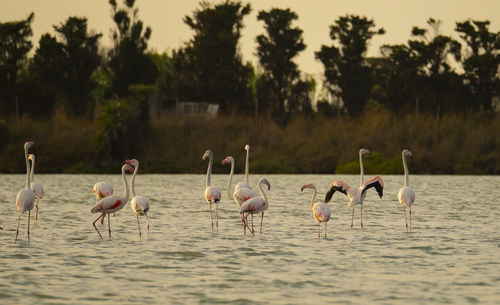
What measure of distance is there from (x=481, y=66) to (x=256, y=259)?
38.1 m

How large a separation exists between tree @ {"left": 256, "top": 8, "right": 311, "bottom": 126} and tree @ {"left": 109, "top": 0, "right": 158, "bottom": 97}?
7235mm

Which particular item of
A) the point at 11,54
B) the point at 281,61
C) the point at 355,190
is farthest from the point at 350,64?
the point at 355,190

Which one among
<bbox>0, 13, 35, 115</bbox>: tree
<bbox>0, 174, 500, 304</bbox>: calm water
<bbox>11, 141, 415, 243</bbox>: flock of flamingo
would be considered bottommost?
<bbox>0, 174, 500, 304</bbox>: calm water

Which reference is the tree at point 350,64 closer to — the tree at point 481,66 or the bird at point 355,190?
the tree at point 481,66

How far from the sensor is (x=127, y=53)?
48312 mm

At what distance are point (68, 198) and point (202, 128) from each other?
19.3m

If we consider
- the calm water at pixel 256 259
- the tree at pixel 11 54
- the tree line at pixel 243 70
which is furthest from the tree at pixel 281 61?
the calm water at pixel 256 259

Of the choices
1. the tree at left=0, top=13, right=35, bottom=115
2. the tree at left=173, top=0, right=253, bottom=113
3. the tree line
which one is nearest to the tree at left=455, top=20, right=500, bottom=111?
the tree line

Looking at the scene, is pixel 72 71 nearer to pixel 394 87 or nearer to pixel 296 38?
pixel 296 38

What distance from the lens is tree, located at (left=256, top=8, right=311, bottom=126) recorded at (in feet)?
167

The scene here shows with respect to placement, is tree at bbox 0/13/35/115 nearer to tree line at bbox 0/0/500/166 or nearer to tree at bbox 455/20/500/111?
tree line at bbox 0/0/500/166

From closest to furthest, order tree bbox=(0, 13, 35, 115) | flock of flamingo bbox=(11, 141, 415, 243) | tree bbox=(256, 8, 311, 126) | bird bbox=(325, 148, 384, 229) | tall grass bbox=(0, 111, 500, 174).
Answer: flock of flamingo bbox=(11, 141, 415, 243) → bird bbox=(325, 148, 384, 229) → tall grass bbox=(0, 111, 500, 174) → tree bbox=(0, 13, 35, 115) → tree bbox=(256, 8, 311, 126)

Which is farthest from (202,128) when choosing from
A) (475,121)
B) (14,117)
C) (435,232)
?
(435,232)

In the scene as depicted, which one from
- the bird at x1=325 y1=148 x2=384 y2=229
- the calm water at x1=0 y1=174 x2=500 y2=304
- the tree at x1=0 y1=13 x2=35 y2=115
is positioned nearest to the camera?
the calm water at x1=0 y1=174 x2=500 y2=304
